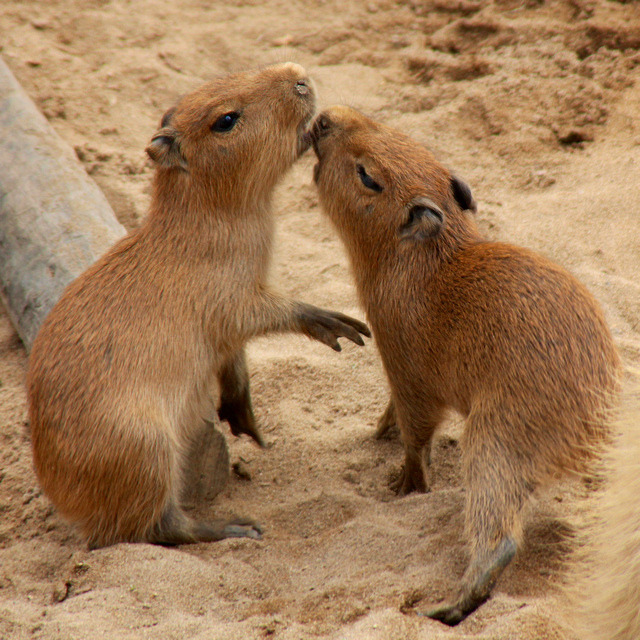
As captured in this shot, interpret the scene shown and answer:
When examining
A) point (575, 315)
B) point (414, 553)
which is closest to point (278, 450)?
point (414, 553)

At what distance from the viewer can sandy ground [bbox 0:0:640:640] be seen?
114 inches

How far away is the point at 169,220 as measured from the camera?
3701 mm

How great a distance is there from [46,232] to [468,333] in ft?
8.17

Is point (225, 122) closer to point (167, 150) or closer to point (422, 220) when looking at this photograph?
point (167, 150)

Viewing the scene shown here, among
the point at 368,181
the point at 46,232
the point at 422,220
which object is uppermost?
the point at 368,181

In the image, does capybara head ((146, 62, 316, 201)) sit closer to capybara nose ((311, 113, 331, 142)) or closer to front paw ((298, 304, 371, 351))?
capybara nose ((311, 113, 331, 142))

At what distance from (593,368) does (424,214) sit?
970 mm

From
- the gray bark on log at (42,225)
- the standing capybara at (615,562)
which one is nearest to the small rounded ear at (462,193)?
the standing capybara at (615,562)

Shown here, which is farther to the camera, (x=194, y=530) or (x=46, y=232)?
(x=46, y=232)

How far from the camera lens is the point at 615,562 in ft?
7.82

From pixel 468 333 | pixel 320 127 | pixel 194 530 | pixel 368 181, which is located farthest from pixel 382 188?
pixel 194 530

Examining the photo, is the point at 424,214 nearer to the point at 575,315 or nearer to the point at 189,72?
the point at 575,315

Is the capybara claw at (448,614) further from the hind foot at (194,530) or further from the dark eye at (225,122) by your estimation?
the dark eye at (225,122)

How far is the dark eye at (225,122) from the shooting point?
3.67 meters
